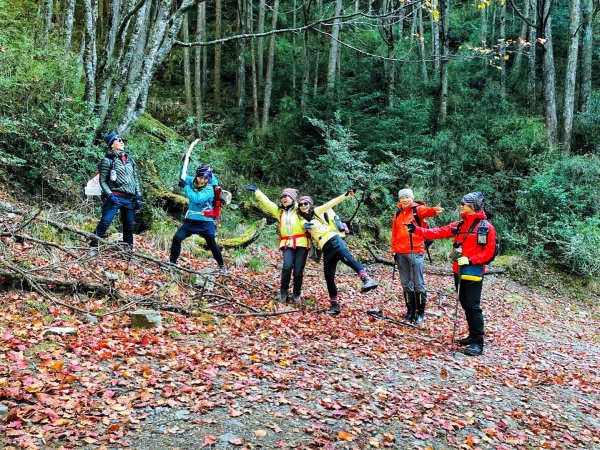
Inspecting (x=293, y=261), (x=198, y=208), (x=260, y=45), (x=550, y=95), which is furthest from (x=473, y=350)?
(x=260, y=45)

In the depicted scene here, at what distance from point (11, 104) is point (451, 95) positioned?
18312 mm

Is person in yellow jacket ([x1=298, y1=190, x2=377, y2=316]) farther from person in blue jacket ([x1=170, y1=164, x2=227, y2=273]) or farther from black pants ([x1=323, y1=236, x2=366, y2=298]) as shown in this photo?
person in blue jacket ([x1=170, y1=164, x2=227, y2=273])

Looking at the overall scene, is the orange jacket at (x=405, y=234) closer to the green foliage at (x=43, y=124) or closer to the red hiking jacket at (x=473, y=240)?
the red hiking jacket at (x=473, y=240)

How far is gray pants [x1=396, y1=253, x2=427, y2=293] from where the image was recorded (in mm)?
7566

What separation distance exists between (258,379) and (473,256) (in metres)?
3.44

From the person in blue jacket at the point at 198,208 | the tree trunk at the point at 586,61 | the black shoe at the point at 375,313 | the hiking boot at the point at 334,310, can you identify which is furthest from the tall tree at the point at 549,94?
the person in blue jacket at the point at 198,208

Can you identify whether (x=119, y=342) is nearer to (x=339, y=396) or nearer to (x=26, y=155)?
(x=339, y=396)

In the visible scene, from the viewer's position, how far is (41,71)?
9.94 meters

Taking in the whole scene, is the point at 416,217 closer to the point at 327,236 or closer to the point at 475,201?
the point at 475,201

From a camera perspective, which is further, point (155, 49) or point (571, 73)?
point (571, 73)

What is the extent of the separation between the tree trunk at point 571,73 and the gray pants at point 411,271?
44.5ft

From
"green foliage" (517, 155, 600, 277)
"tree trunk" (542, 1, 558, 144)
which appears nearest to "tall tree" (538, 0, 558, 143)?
"tree trunk" (542, 1, 558, 144)

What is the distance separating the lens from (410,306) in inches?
311

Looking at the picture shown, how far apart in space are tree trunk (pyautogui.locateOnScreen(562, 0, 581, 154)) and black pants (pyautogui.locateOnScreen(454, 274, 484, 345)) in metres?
14.1
